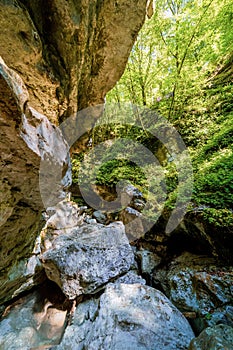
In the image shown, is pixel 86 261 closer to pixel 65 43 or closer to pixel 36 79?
pixel 36 79

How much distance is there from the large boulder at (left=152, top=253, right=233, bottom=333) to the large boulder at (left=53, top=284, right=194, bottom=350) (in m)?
0.44

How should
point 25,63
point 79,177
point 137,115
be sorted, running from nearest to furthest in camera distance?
point 25,63
point 79,177
point 137,115

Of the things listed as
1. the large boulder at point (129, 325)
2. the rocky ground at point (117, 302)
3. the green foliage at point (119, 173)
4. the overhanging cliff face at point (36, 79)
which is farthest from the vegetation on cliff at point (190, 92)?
the overhanging cliff face at point (36, 79)

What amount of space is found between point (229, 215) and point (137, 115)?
22.9 ft

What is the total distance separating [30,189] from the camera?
5.65 feet

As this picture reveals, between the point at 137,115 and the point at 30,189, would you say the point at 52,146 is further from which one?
the point at 137,115

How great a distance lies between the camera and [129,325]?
6.89 feet

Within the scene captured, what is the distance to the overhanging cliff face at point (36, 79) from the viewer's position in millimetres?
1254

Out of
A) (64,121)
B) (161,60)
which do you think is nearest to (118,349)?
(64,121)

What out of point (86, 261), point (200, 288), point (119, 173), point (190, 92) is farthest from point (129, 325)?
point (190, 92)

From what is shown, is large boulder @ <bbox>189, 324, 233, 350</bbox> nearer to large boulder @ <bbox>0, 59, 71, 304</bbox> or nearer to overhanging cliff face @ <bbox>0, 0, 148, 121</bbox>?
large boulder @ <bbox>0, 59, 71, 304</bbox>

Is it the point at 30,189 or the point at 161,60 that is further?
the point at 161,60

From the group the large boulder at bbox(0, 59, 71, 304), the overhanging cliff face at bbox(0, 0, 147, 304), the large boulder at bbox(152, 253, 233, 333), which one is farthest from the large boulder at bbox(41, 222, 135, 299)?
the large boulder at bbox(152, 253, 233, 333)

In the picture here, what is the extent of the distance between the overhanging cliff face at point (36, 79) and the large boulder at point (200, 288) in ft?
9.11
